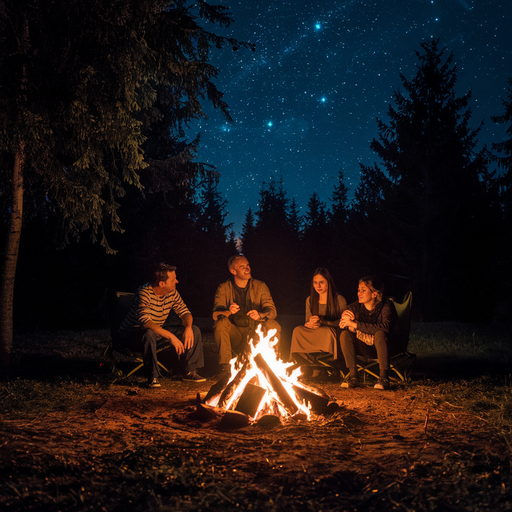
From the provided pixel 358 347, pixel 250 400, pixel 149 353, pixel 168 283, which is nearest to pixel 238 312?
pixel 168 283

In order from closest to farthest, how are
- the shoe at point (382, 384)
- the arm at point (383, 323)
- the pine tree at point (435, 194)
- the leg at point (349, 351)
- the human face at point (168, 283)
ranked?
the shoe at point (382, 384), the arm at point (383, 323), the leg at point (349, 351), the human face at point (168, 283), the pine tree at point (435, 194)

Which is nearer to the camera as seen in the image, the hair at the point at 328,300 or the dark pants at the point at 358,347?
the dark pants at the point at 358,347

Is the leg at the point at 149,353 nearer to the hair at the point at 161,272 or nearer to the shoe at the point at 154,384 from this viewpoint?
the shoe at the point at 154,384

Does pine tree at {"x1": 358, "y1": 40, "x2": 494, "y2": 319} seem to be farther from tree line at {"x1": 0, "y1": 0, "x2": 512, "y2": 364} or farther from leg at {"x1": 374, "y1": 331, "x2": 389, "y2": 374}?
leg at {"x1": 374, "y1": 331, "x2": 389, "y2": 374}

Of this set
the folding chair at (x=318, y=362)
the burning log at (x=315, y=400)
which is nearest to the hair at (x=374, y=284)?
the folding chair at (x=318, y=362)

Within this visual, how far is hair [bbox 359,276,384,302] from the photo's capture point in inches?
208

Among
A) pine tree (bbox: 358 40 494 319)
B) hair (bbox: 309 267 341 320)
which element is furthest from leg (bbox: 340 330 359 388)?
pine tree (bbox: 358 40 494 319)

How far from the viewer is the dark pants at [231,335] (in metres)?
5.47

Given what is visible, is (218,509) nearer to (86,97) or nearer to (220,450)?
(220,450)

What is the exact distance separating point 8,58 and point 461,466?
6.10 metres

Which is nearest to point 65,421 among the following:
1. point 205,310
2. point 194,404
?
point 194,404

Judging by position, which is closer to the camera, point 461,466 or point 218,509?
point 218,509

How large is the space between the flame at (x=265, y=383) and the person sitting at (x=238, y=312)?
1.01 meters

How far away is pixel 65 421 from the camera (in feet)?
11.1
